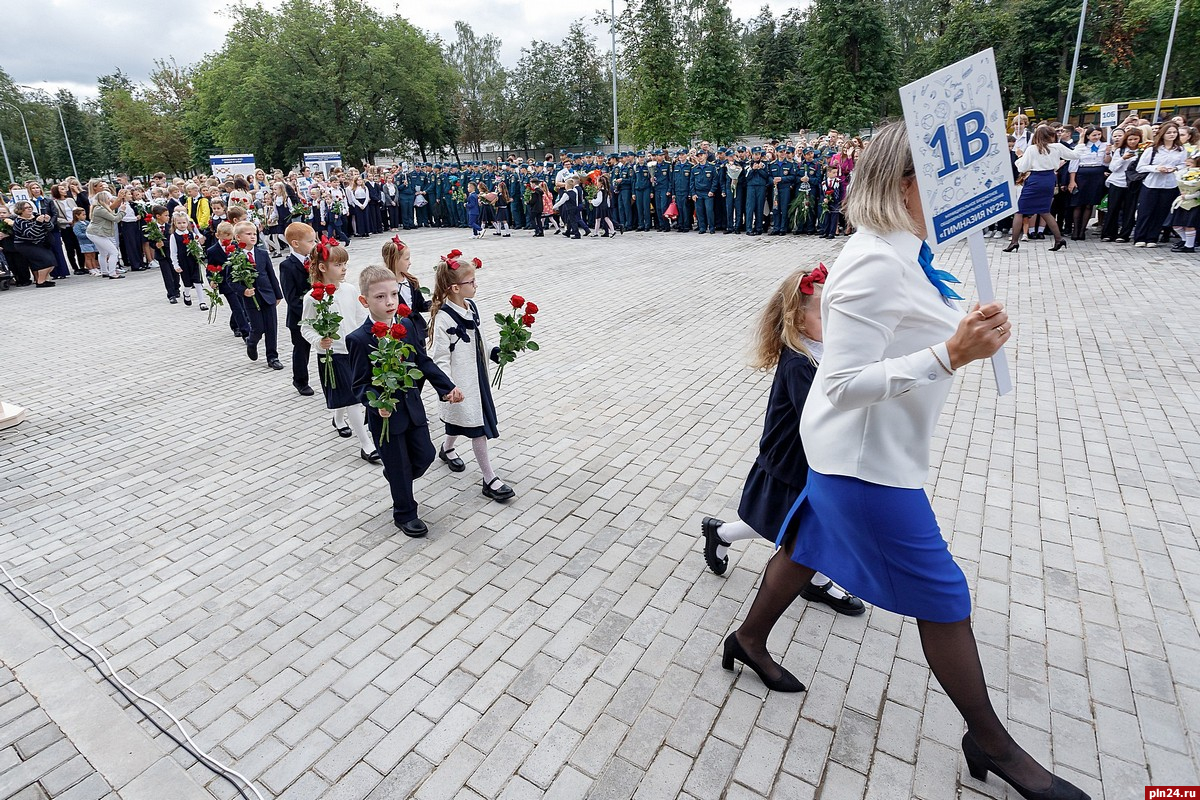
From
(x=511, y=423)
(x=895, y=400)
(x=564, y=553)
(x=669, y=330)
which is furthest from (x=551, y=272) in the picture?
(x=895, y=400)

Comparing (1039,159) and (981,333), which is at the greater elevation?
(1039,159)

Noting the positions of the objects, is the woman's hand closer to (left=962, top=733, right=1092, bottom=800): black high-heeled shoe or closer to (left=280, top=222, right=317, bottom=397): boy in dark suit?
(left=962, top=733, right=1092, bottom=800): black high-heeled shoe

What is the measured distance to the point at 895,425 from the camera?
6.98ft

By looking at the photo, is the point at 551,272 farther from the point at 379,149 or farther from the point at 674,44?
the point at 379,149

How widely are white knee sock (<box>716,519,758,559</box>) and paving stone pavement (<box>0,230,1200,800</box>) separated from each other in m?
0.18

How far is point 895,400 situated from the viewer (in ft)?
6.90

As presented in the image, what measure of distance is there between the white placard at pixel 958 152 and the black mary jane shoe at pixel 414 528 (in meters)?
3.44

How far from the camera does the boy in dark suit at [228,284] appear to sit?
8.48m

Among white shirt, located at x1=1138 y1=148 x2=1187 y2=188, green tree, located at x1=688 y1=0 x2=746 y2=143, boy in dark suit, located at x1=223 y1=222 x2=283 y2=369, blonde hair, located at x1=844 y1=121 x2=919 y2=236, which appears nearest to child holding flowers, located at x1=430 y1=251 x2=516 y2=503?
blonde hair, located at x1=844 y1=121 x2=919 y2=236

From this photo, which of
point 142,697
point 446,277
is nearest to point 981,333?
point 446,277

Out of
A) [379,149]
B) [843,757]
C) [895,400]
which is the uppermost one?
[379,149]

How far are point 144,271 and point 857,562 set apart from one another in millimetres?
19766

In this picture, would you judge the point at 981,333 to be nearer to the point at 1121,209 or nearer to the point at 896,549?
the point at 896,549

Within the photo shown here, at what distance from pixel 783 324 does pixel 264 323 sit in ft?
23.9
